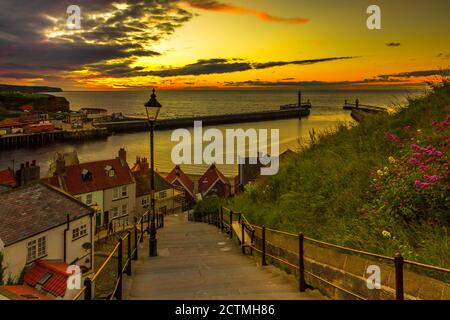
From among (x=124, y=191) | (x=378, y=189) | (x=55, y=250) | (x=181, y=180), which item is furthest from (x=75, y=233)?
(x=181, y=180)

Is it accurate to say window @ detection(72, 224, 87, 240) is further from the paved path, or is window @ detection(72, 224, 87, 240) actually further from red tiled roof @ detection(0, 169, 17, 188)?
the paved path

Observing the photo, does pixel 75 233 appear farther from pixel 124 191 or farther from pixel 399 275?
pixel 399 275

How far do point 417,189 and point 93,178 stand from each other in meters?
37.8

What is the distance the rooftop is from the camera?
852 inches

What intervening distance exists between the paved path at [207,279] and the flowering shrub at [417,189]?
81.4 inches

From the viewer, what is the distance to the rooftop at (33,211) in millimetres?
21641

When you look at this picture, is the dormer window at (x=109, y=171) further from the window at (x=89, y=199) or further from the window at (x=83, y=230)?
the window at (x=83, y=230)

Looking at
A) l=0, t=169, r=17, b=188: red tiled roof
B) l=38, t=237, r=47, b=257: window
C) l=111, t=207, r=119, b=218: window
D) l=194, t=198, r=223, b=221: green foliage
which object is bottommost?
l=111, t=207, r=119, b=218: window

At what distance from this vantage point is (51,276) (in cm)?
2047

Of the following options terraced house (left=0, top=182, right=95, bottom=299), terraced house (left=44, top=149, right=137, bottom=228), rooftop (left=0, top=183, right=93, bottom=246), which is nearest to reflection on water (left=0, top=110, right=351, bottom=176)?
terraced house (left=44, top=149, right=137, bottom=228)

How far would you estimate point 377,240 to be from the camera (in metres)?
6.31

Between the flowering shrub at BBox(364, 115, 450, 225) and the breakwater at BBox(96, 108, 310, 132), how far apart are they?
107m

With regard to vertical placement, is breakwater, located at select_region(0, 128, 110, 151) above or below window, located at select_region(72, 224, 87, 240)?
above

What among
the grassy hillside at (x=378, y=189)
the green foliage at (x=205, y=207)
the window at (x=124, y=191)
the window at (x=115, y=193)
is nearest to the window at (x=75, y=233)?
the green foliage at (x=205, y=207)
